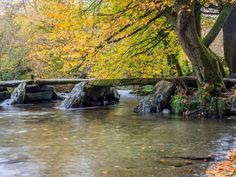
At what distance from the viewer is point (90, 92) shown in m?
19.4

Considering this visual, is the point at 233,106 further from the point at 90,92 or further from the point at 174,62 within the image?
the point at 90,92

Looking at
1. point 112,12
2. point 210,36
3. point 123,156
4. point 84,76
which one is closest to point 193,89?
point 210,36

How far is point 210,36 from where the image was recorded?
50.3 ft

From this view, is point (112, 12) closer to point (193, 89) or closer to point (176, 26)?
point (176, 26)

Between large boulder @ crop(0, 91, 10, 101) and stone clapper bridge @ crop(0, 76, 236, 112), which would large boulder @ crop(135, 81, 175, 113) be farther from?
large boulder @ crop(0, 91, 10, 101)

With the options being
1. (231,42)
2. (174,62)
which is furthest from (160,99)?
(174,62)

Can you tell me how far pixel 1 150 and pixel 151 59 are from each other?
1043 cm

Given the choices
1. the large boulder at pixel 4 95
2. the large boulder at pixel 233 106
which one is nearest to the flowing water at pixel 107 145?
the large boulder at pixel 233 106

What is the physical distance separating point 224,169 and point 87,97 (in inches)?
524

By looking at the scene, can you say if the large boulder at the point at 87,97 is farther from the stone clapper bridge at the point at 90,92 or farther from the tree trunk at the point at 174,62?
A: the tree trunk at the point at 174,62

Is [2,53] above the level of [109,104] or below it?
above

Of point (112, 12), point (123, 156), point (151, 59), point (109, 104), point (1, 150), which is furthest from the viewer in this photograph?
point (109, 104)

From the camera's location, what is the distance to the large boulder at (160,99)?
15727mm

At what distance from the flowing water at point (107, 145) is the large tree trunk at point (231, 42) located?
5582mm
